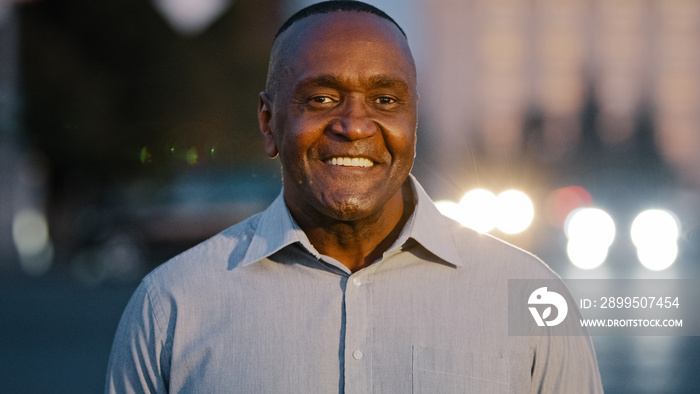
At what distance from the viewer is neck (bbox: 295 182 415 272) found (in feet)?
9.16

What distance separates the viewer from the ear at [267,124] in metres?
2.94

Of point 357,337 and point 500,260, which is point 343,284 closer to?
point 357,337

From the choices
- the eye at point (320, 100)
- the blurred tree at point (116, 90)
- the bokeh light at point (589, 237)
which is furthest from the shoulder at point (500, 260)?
the blurred tree at point (116, 90)

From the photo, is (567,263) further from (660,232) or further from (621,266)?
(660,232)

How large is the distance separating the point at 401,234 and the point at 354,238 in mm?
158

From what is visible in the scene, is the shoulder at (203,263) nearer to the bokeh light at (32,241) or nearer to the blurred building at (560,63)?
the bokeh light at (32,241)

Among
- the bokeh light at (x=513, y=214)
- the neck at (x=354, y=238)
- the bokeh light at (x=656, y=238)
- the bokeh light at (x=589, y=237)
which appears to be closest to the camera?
the neck at (x=354, y=238)

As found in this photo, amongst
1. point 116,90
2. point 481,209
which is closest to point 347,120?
point 481,209

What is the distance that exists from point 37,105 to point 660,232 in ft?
43.9

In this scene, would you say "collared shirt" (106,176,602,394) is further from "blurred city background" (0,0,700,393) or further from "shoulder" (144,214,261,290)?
"blurred city background" (0,0,700,393)

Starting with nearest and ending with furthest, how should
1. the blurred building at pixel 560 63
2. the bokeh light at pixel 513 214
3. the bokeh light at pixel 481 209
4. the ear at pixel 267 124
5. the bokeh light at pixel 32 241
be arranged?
1. the ear at pixel 267 124
2. the bokeh light at pixel 481 209
3. the bokeh light at pixel 513 214
4. the bokeh light at pixel 32 241
5. the blurred building at pixel 560 63

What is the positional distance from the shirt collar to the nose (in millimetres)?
333

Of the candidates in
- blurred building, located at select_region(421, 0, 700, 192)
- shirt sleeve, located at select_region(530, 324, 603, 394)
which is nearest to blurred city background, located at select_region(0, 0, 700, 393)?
shirt sleeve, located at select_region(530, 324, 603, 394)

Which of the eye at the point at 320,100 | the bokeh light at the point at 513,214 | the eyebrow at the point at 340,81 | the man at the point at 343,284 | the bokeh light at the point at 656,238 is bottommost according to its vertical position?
the man at the point at 343,284
